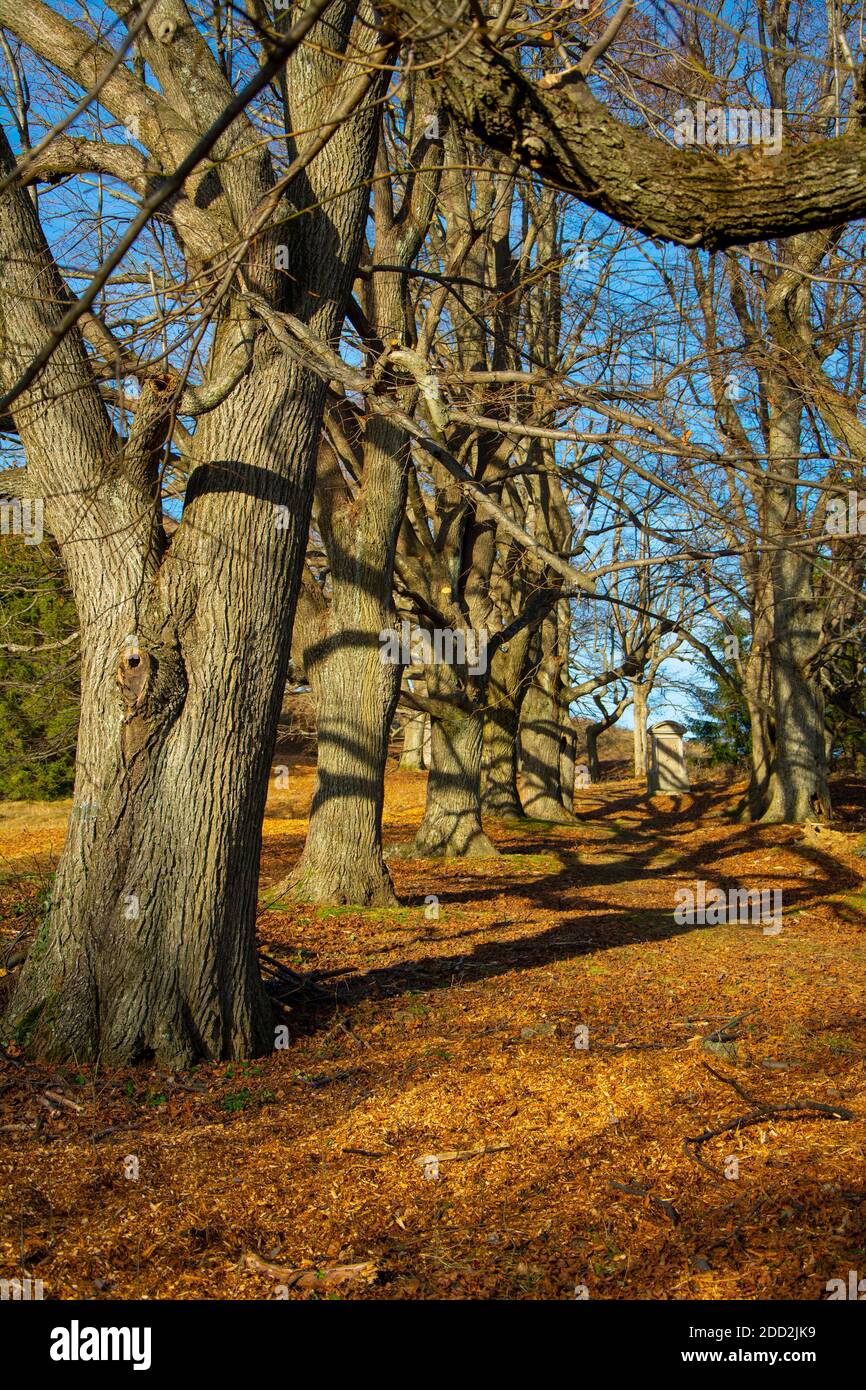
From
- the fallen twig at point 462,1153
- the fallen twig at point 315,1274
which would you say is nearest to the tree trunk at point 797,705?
the fallen twig at point 462,1153

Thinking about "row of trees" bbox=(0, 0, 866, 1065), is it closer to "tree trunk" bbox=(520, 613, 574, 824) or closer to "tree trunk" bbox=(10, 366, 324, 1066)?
"tree trunk" bbox=(10, 366, 324, 1066)

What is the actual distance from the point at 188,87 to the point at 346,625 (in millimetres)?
5541

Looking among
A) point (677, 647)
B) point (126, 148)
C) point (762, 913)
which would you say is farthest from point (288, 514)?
point (677, 647)

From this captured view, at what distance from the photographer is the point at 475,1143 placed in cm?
432

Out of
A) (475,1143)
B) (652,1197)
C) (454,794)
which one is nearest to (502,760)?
(454,794)

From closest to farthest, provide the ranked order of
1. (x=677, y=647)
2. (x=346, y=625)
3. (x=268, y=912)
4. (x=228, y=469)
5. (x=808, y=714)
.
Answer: (x=228, y=469) < (x=268, y=912) < (x=346, y=625) < (x=808, y=714) < (x=677, y=647)

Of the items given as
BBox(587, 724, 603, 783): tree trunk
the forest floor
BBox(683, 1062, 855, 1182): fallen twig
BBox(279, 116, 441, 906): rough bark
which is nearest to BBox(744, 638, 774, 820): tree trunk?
BBox(587, 724, 603, 783): tree trunk

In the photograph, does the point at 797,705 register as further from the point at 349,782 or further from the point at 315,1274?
the point at 315,1274

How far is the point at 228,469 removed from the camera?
210 inches

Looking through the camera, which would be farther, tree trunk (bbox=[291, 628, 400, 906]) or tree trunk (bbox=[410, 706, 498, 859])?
tree trunk (bbox=[410, 706, 498, 859])

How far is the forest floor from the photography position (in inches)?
130

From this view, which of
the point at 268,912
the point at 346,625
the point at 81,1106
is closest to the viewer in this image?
the point at 81,1106

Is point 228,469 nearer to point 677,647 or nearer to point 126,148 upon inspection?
point 126,148

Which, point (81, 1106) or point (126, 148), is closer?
point (81, 1106)
